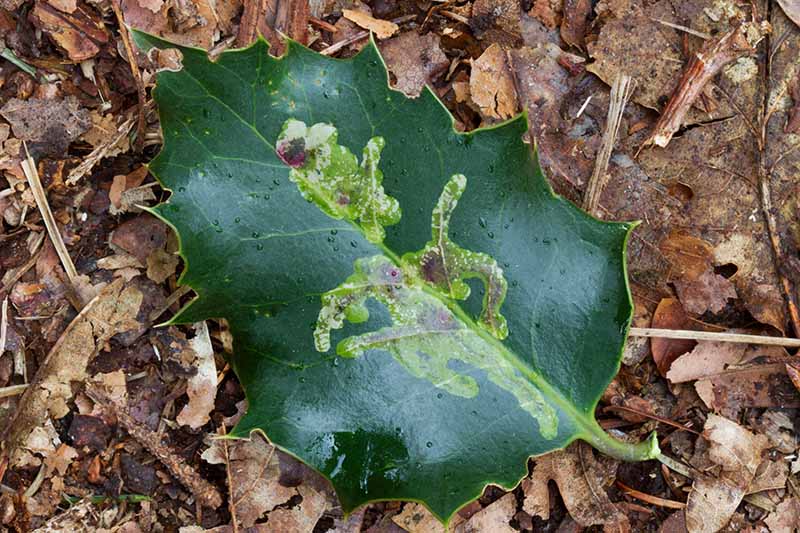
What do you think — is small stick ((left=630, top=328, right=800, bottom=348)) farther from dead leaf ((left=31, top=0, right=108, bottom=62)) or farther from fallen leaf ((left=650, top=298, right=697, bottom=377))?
dead leaf ((left=31, top=0, right=108, bottom=62))

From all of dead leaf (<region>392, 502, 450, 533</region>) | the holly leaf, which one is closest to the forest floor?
dead leaf (<region>392, 502, 450, 533</region>)

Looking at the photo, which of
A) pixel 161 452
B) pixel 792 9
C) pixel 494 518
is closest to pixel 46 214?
pixel 161 452

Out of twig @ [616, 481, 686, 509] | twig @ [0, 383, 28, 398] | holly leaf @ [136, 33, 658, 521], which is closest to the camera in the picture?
holly leaf @ [136, 33, 658, 521]

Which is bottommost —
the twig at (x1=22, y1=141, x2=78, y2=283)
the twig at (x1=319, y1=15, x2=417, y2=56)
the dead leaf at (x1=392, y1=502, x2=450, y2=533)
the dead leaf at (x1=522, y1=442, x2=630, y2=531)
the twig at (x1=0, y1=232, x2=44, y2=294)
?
the dead leaf at (x1=392, y1=502, x2=450, y2=533)

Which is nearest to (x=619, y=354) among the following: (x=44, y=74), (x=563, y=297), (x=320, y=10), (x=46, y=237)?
(x=563, y=297)

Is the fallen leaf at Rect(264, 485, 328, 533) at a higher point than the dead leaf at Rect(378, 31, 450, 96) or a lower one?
lower

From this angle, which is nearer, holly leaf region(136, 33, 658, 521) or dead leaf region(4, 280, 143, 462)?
holly leaf region(136, 33, 658, 521)

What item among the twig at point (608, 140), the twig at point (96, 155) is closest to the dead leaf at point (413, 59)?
the twig at point (608, 140)

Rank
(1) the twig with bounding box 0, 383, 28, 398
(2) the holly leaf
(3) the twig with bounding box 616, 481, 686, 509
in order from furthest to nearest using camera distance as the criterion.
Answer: (3) the twig with bounding box 616, 481, 686, 509 < (1) the twig with bounding box 0, 383, 28, 398 < (2) the holly leaf
